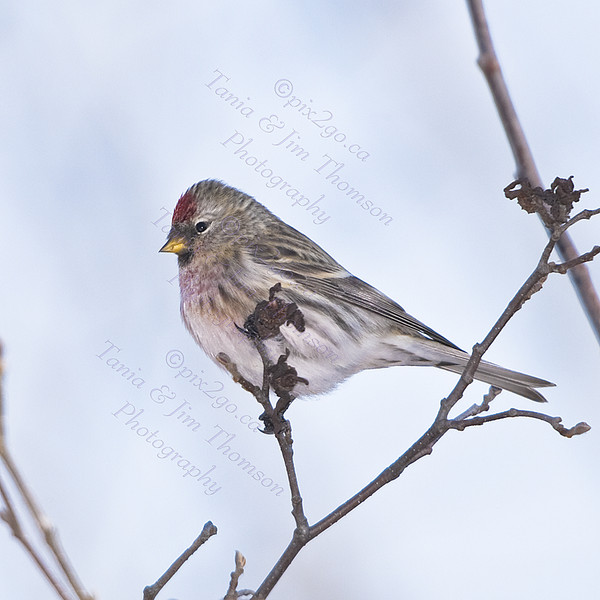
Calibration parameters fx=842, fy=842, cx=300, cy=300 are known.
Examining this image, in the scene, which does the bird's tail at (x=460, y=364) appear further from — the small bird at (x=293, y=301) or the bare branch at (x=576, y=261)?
the bare branch at (x=576, y=261)

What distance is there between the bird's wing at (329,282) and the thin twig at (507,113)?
2280mm

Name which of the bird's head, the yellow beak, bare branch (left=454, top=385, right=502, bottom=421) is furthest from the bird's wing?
bare branch (left=454, top=385, right=502, bottom=421)

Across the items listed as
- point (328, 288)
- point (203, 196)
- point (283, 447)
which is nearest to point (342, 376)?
point (328, 288)

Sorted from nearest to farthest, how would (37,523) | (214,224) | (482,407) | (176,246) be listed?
(37,523) < (482,407) < (176,246) < (214,224)

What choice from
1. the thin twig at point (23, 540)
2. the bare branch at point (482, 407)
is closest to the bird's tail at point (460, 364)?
the bare branch at point (482, 407)

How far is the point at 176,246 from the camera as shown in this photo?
14.9 ft

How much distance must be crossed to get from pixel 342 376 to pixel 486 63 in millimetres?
2560

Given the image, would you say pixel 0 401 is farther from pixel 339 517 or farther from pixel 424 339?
pixel 424 339

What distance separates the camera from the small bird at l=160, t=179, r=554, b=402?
4113mm

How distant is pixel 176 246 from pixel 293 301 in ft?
2.44

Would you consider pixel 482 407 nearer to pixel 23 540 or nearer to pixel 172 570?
pixel 172 570

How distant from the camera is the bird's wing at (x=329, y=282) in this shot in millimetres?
4508

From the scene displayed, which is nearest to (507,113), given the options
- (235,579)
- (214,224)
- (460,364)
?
(235,579)

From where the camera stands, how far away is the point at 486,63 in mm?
2084
